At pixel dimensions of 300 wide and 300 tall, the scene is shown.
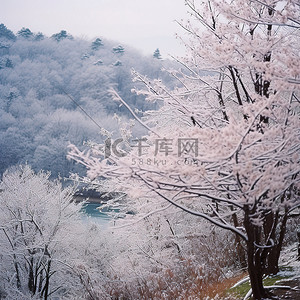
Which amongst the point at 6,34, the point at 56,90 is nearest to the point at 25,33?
the point at 6,34

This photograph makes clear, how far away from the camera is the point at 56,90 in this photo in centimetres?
6612

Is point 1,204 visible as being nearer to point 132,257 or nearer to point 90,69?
point 132,257

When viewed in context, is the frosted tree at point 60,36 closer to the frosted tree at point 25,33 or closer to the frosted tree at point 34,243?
the frosted tree at point 25,33

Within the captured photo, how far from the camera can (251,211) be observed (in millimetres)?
3662

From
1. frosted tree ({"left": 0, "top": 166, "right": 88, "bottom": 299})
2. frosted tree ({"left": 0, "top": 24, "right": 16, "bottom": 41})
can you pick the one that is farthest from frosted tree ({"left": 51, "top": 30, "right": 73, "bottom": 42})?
frosted tree ({"left": 0, "top": 166, "right": 88, "bottom": 299})

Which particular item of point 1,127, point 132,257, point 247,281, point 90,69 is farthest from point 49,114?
point 247,281

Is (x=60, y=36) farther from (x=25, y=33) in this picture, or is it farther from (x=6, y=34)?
(x=6, y=34)

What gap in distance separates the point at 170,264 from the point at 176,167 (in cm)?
648

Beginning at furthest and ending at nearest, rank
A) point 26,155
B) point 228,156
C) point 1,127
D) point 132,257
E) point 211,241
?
point 1,127 → point 26,155 → point 132,257 → point 211,241 → point 228,156

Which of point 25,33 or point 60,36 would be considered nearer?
point 25,33

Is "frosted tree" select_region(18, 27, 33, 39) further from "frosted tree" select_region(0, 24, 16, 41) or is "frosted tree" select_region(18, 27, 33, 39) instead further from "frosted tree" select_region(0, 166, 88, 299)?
"frosted tree" select_region(0, 166, 88, 299)

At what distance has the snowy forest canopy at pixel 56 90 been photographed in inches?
1982

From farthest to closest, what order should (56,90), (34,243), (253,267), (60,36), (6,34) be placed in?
(60,36), (6,34), (56,90), (34,243), (253,267)

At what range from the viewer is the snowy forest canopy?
50.3 meters
